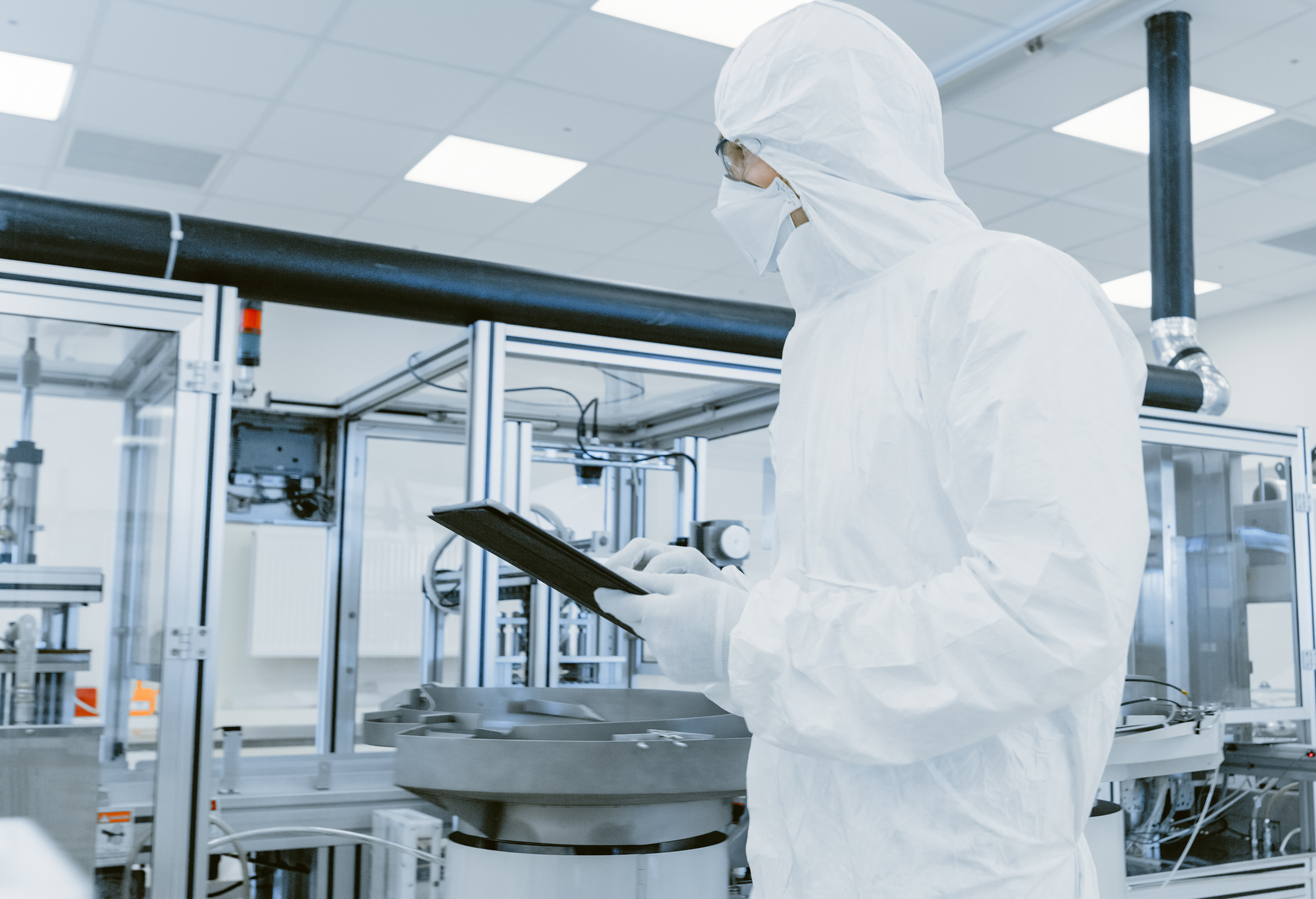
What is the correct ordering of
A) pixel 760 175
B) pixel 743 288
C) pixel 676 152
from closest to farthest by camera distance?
1. pixel 760 175
2. pixel 676 152
3. pixel 743 288

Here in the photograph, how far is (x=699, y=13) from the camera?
3529 mm

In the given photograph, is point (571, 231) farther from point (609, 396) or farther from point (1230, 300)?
point (1230, 300)

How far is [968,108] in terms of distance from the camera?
4.18 meters

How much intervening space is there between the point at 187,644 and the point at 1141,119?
379cm

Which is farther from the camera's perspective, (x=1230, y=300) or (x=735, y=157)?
(x=1230, y=300)

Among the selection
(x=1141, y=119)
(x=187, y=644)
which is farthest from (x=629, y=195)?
(x=187, y=644)

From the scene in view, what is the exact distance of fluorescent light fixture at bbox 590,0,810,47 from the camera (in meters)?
3.48

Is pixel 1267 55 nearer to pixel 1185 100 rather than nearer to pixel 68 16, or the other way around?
pixel 1185 100

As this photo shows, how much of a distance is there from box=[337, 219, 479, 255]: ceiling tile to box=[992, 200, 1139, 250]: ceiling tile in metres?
2.51

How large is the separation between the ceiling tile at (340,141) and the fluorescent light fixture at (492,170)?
0.08m

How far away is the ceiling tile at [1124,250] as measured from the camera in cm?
549

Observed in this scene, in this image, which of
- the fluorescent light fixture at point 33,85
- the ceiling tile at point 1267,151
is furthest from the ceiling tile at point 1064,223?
the fluorescent light fixture at point 33,85

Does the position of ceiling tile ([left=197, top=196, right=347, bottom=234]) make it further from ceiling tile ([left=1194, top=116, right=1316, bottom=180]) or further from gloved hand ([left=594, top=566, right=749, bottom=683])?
gloved hand ([left=594, top=566, right=749, bottom=683])

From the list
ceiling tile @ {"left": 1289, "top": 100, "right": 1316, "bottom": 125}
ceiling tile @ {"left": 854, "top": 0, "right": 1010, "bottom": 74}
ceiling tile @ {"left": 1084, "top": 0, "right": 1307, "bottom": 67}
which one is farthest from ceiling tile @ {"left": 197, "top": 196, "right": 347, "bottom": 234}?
ceiling tile @ {"left": 1289, "top": 100, "right": 1316, "bottom": 125}
